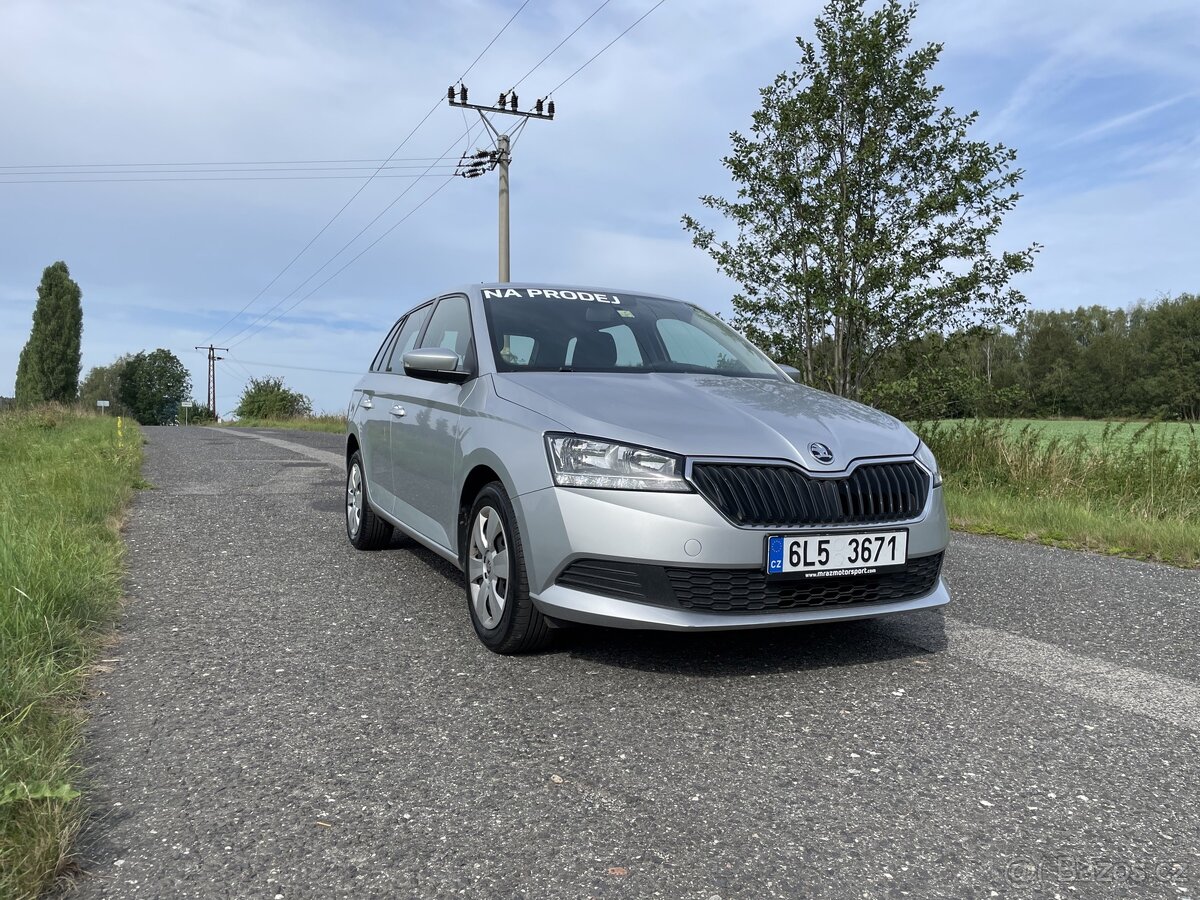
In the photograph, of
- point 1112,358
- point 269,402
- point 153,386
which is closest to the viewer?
point 269,402

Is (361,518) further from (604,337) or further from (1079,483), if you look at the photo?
(1079,483)

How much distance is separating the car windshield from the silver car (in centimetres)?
2

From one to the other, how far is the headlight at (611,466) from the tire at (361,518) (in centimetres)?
271

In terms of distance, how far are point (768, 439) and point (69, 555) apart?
370cm

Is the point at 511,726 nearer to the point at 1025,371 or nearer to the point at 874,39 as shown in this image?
the point at 874,39

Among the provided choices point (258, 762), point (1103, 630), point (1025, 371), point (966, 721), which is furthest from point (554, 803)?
point (1025, 371)

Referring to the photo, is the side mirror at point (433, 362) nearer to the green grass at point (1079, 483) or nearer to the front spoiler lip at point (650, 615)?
the front spoiler lip at point (650, 615)

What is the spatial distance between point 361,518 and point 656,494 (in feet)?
11.4

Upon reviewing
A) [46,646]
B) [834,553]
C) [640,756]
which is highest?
[834,553]

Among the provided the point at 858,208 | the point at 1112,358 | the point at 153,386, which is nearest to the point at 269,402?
the point at 858,208

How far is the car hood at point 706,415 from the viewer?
3223 mm

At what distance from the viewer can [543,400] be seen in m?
3.54

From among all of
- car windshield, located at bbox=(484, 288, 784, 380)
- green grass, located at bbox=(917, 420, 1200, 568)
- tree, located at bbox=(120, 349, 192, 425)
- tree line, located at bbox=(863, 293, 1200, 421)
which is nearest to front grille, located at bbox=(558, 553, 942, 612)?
car windshield, located at bbox=(484, 288, 784, 380)

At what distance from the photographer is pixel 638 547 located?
3068 mm
